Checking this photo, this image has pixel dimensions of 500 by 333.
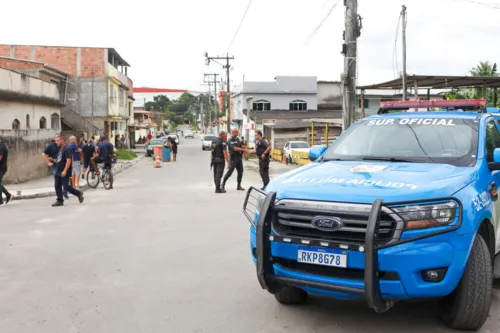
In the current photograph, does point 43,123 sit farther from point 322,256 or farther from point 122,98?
point 122,98

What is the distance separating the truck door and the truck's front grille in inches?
59.2

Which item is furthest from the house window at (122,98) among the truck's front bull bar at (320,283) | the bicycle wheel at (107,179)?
the truck's front bull bar at (320,283)

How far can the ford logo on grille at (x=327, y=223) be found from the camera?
4.01 m

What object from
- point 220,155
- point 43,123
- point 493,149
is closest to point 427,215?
point 493,149

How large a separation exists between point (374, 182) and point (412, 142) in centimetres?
139

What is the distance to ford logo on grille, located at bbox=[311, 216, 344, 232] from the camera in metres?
4.01

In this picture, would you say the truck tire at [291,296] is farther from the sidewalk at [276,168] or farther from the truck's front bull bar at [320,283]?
the sidewalk at [276,168]

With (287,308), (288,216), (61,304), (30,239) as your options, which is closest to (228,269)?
(287,308)

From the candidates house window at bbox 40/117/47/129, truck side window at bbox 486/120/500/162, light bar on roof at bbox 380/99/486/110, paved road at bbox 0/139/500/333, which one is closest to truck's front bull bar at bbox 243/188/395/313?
paved road at bbox 0/139/500/333

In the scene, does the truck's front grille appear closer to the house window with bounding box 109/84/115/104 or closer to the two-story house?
the two-story house

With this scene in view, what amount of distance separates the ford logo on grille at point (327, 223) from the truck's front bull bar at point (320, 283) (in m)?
0.30

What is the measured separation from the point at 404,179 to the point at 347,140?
1.72 meters

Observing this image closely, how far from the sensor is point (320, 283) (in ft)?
13.5

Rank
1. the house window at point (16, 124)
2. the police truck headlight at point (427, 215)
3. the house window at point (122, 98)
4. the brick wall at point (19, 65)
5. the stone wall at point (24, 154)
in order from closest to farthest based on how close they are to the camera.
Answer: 1. the police truck headlight at point (427, 215)
2. the stone wall at point (24, 154)
3. the house window at point (16, 124)
4. the brick wall at point (19, 65)
5. the house window at point (122, 98)
